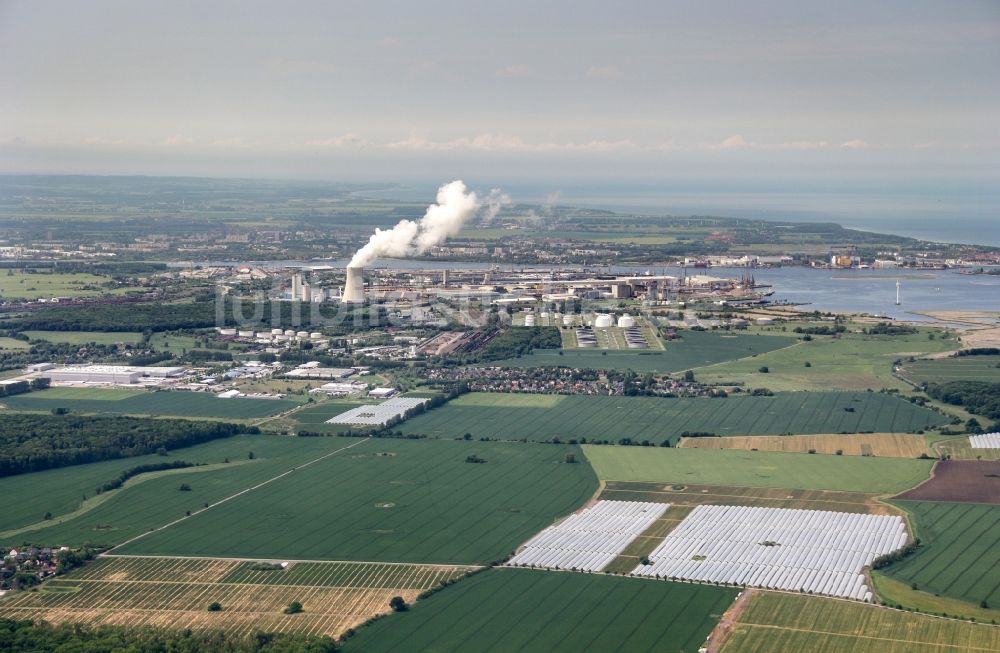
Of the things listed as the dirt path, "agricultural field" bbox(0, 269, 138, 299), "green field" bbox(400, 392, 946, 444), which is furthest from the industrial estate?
"agricultural field" bbox(0, 269, 138, 299)

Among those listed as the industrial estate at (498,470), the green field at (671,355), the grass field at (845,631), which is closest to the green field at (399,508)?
the industrial estate at (498,470)

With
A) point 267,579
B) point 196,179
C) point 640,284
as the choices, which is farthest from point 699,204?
point 267,579

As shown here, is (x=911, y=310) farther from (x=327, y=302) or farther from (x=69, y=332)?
(x=69, y=332)

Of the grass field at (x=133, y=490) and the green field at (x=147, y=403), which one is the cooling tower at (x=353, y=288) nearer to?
the green field at (x=147, y=403)

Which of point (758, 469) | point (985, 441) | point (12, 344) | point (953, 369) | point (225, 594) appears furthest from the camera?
point (12, 344)

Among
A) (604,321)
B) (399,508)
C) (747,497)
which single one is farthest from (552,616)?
(604,321)

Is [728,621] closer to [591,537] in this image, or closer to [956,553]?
[591,537]

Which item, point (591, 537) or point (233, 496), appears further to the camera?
point (233, 496)
